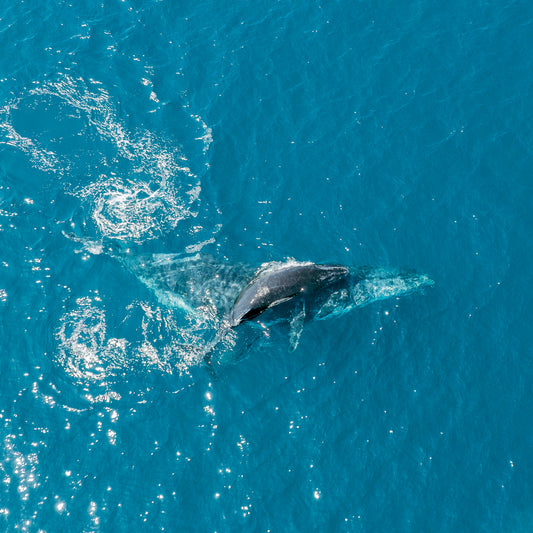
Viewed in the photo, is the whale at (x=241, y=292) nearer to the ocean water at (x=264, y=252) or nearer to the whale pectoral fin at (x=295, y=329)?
the whale pectoral fin at (x=295, y=329)

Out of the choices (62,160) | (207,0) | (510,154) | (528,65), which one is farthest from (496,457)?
(207,0)

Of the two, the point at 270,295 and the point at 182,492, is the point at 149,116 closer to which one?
the point at 270,295

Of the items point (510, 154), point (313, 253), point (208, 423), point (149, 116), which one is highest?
point (149, 116)

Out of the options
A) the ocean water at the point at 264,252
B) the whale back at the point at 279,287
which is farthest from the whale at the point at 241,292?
the ocean water at the point at 264,252

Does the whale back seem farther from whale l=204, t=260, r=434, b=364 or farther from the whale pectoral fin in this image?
the whale pectoral fin

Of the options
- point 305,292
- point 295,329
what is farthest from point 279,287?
point 295,329

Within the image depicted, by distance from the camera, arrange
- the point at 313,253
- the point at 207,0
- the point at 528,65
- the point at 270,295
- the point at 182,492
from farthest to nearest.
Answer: the point at 207,0
the point at 528,65
the point at 313,253
the point at 270,295
the point at 182,492
